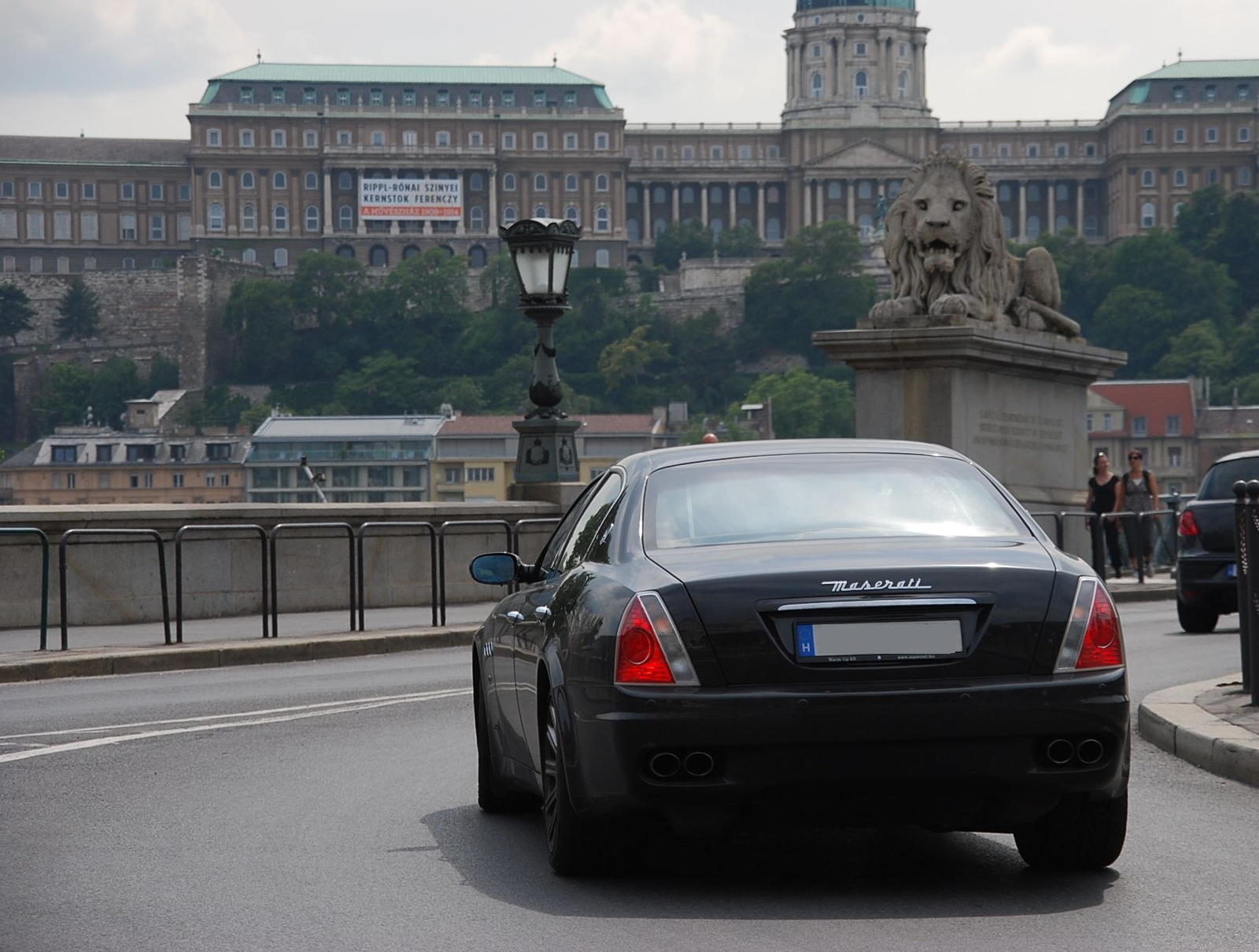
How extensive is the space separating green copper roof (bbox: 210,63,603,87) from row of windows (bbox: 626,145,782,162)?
21.9 ft

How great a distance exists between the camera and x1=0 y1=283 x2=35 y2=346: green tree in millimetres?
182125

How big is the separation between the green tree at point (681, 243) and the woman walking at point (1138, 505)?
16212cm

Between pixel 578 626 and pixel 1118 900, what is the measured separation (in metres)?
1.73

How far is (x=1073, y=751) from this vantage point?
21.3ft

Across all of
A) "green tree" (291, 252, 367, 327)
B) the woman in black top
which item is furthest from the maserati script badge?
"green tree" (291, 252, 367, 327)

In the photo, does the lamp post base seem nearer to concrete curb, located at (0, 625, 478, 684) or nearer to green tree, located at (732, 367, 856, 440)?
concrete curb, located at (0, 625, 478, 684)

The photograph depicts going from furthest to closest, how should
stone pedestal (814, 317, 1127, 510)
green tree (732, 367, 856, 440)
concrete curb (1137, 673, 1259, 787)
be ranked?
green tree (732, 367, 856, 440) → stone pedestal (814, 317, 1127, 510) → concrete curb (1137, 673, 1259, 787)

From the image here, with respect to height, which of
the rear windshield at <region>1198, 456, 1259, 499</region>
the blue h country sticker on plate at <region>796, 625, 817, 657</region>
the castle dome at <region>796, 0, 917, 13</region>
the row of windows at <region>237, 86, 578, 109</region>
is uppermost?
the castle dome at <region>796, 0, 917, 13</region>

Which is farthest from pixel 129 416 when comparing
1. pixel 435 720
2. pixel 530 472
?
pixel 435 720

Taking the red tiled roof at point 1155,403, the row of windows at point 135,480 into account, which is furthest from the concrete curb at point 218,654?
the row of windows at point 135,480

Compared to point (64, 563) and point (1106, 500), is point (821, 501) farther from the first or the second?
point (1106, 500)

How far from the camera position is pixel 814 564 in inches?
256

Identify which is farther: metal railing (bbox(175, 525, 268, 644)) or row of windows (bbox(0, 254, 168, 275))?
row of windows (bbox(0, 254, 168, 275))

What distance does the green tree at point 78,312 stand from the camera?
600 feet
